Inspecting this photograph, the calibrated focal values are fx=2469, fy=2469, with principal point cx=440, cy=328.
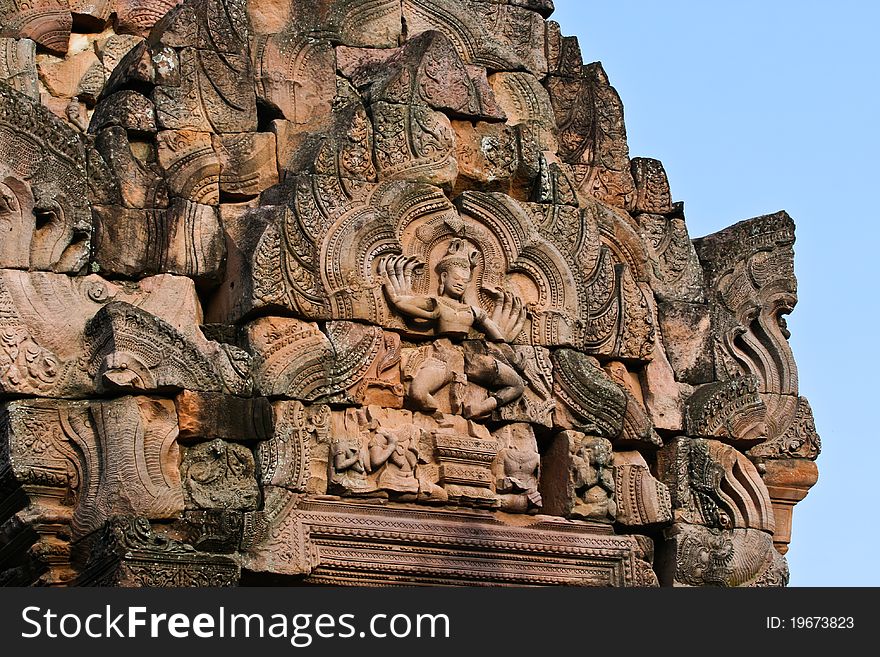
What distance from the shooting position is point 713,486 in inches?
581

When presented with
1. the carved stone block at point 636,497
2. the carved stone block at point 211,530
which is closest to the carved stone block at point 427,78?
the carved stone block at point 636,497

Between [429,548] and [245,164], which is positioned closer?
[429,548]

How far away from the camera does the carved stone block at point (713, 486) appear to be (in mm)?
14703

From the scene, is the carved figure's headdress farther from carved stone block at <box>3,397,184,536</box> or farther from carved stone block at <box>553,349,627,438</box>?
carved stone block at <box>3,397,184,536</box>

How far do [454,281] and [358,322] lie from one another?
24.9 inches

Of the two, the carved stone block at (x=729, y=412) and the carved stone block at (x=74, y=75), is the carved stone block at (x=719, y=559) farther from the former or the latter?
the carved stone block at (x=74, y=75)

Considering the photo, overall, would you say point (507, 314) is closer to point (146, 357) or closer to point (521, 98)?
point (521, 98)

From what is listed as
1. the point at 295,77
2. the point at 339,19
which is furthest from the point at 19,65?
the point at 339,19

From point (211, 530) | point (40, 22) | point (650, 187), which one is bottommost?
point (211, 530)

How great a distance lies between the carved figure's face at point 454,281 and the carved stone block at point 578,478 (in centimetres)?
105

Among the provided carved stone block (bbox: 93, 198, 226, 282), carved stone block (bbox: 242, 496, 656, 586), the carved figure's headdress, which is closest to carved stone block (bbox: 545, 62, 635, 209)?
the carved figure's headdress

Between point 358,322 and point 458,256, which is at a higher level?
point 458,256

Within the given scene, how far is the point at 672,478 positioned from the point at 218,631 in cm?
373

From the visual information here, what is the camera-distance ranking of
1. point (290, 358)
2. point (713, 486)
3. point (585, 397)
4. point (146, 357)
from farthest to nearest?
point (713, 486), point (585, 397), point (290, 358), point (146, 357)
